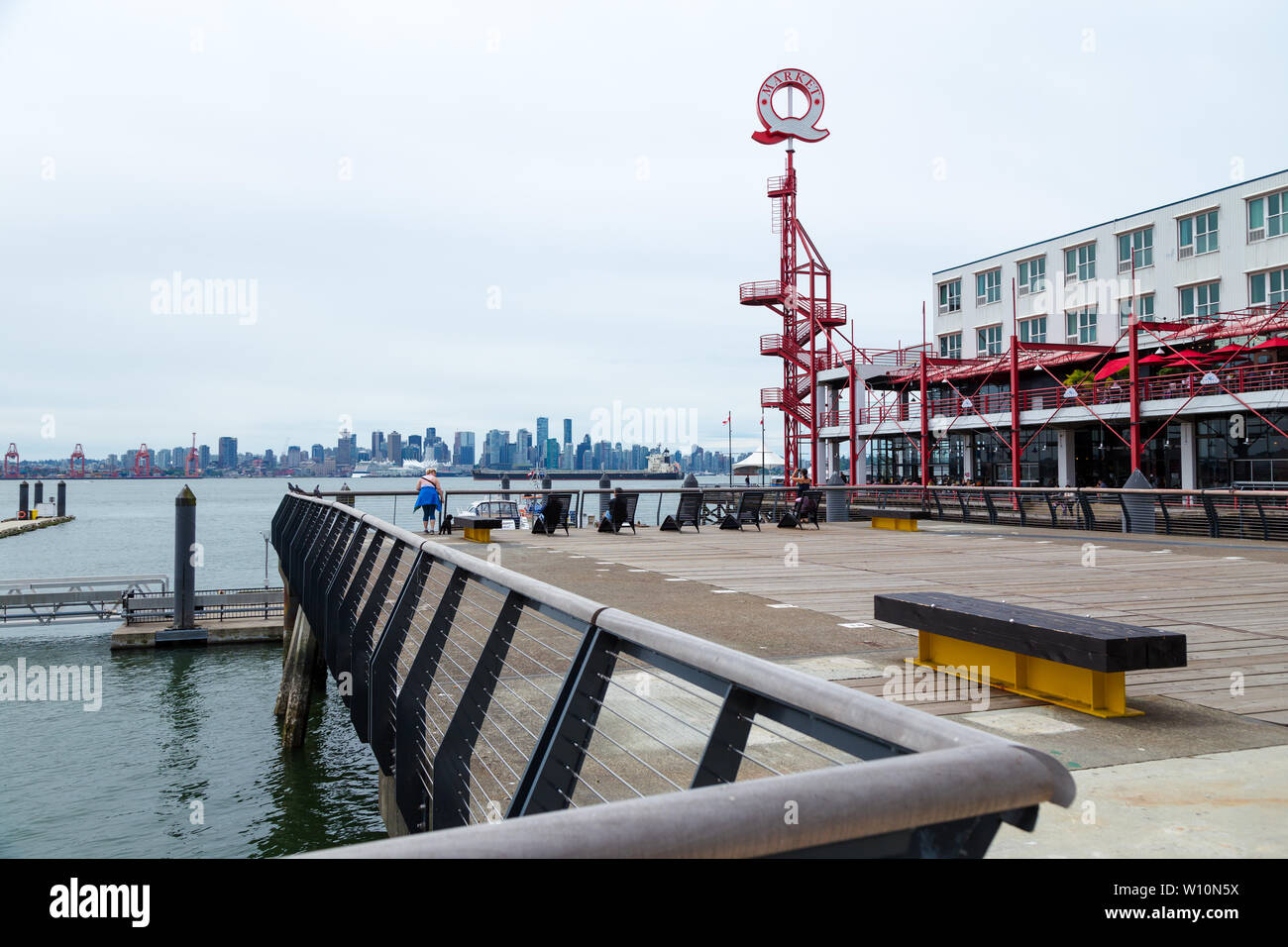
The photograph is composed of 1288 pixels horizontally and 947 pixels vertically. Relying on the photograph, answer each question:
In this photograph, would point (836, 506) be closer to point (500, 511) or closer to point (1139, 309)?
point (500, 511)

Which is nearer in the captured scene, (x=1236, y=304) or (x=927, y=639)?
(x=927, y=639)

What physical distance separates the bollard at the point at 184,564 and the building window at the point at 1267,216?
43159 mm

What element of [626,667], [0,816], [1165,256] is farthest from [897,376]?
[626,667]

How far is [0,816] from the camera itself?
55.3 feet

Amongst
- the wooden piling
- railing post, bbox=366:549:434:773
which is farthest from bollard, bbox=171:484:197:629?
railing post, bbox=366:549:434:773

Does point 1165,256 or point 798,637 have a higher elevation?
point 1165,256

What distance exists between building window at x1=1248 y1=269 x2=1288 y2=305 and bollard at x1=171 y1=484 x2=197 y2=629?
1680 inches

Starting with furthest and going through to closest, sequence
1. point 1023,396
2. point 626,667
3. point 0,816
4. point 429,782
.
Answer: point 1023,396
point 0,816
point 626,667
point 429,782

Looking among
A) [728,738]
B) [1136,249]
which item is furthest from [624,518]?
[1136,249]

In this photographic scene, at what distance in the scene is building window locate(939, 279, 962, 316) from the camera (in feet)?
199

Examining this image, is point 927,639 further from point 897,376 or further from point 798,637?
point 897,376

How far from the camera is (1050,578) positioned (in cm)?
1277

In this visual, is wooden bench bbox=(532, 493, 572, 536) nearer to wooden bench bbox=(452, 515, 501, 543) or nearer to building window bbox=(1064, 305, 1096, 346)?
wooden bench bbox=(452, 515, 501, 543)
